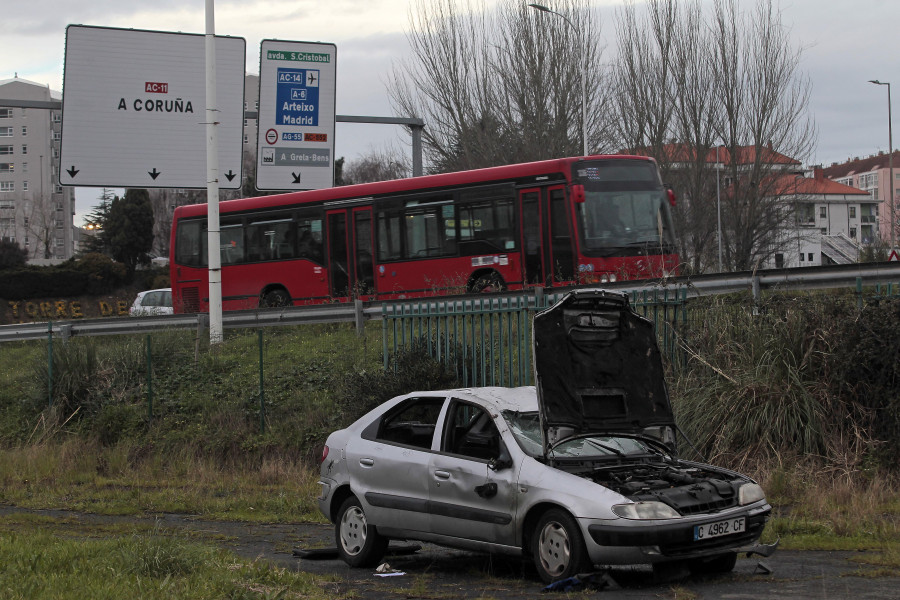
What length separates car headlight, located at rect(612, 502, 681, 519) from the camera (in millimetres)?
6849

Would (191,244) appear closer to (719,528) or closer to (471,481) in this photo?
(471,481)

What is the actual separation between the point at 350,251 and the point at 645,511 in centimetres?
1764

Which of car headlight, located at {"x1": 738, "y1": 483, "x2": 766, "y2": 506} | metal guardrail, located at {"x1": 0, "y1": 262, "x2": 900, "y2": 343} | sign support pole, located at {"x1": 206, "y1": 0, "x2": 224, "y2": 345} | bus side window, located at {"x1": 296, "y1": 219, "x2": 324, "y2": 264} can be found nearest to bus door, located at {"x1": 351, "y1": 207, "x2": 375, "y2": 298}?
bus side window, located at {"x1": 296, "y1": 219, "x2": 324, "y2": 264}

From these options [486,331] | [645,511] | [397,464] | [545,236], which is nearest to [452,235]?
[545,236]

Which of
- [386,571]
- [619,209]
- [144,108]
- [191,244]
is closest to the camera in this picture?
[386,571]

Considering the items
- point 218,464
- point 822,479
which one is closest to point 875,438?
point 822,479

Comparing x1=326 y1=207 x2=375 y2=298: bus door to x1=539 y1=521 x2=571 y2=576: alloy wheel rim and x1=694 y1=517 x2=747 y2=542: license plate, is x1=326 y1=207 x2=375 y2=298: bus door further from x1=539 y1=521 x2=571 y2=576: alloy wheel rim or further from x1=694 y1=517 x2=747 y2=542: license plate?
x1=694 y1=517 x2=747 y2=542: license plate

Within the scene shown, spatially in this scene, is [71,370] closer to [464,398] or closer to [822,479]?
[464,398]

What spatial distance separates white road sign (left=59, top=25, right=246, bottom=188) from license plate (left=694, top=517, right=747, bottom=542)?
579 inches

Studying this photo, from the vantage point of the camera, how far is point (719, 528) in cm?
709

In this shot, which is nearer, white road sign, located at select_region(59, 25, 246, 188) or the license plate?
the license plate

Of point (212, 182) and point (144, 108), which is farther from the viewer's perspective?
point (144, 108)

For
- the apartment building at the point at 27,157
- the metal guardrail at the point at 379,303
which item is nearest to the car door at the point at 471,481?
the metal guardrail at the point at 379,303

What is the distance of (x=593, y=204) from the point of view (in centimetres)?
2041
